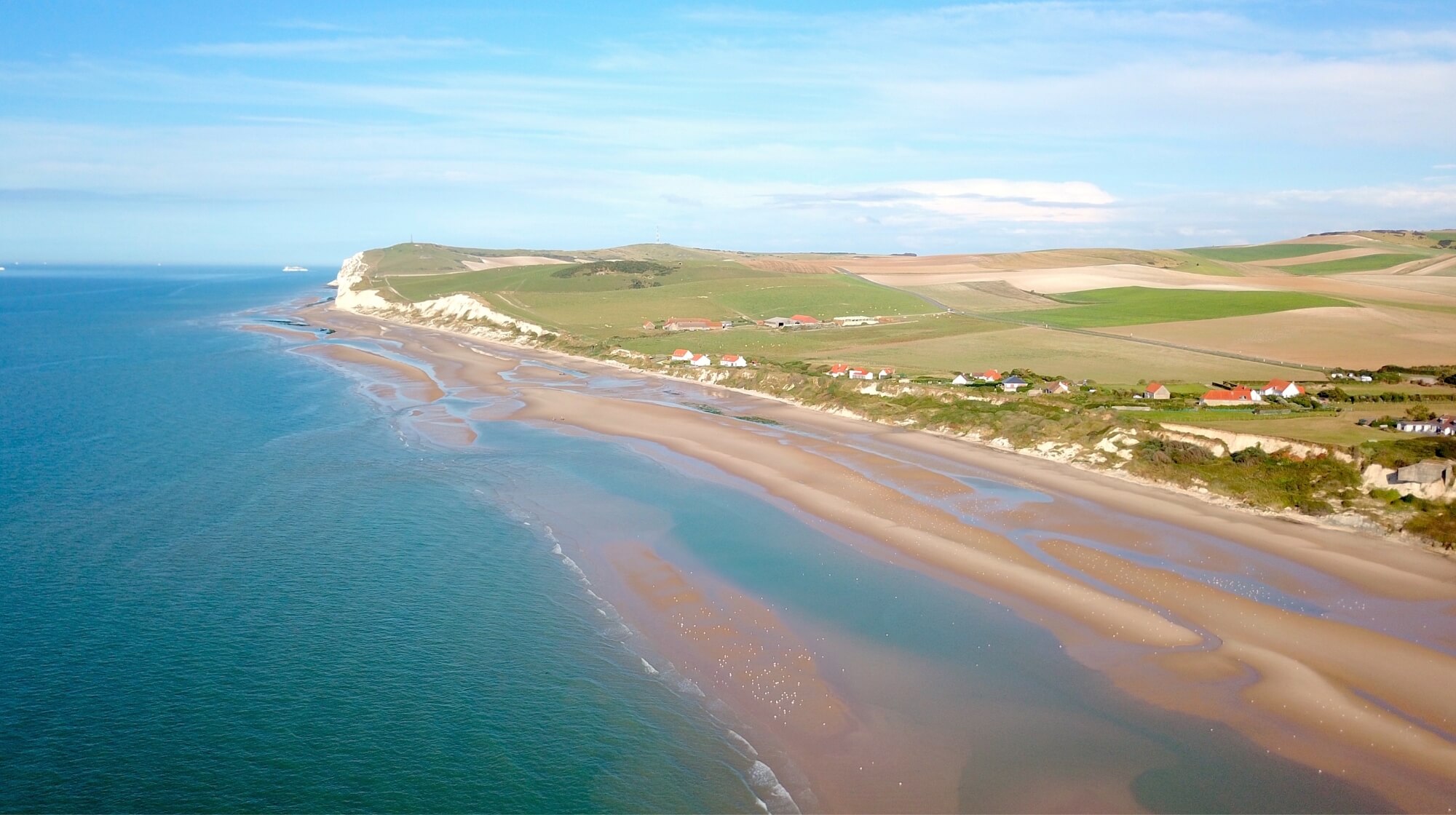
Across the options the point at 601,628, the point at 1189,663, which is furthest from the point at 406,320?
the point at 1189,663

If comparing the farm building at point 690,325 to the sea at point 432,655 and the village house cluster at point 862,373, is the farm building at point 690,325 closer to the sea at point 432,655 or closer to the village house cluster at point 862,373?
the village house cluster at point 862,373

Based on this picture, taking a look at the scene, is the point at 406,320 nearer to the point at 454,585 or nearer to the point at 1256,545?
the point at 454,585

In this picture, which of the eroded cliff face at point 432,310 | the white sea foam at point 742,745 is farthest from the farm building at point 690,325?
the white sea foam at point 742,745

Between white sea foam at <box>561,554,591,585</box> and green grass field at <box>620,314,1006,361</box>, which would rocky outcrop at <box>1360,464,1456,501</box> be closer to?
white sea foam at <box>561,554,591,585</box>

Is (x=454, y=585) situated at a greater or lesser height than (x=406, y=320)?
lesser

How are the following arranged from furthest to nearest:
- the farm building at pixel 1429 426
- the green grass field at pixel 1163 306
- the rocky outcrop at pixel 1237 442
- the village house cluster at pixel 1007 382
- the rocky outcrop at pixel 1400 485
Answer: the green grass field at pixel 1163 306, the village house cluster at pixel 1007 382, the farm building at pixel 1429 426, the rocky outcrop at pixel 1237 442, the rocky outcrop at pixel 1400 485

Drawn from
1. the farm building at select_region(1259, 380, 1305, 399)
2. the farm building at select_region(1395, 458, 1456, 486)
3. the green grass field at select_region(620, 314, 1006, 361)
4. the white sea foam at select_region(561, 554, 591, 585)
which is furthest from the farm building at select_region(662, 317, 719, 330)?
the farm building at select_region(1395, 458, 1456, 486)

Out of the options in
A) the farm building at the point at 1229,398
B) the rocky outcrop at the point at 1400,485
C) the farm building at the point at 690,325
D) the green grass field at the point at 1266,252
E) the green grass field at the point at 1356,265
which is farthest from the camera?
the green grass field at the point at 1266,252
